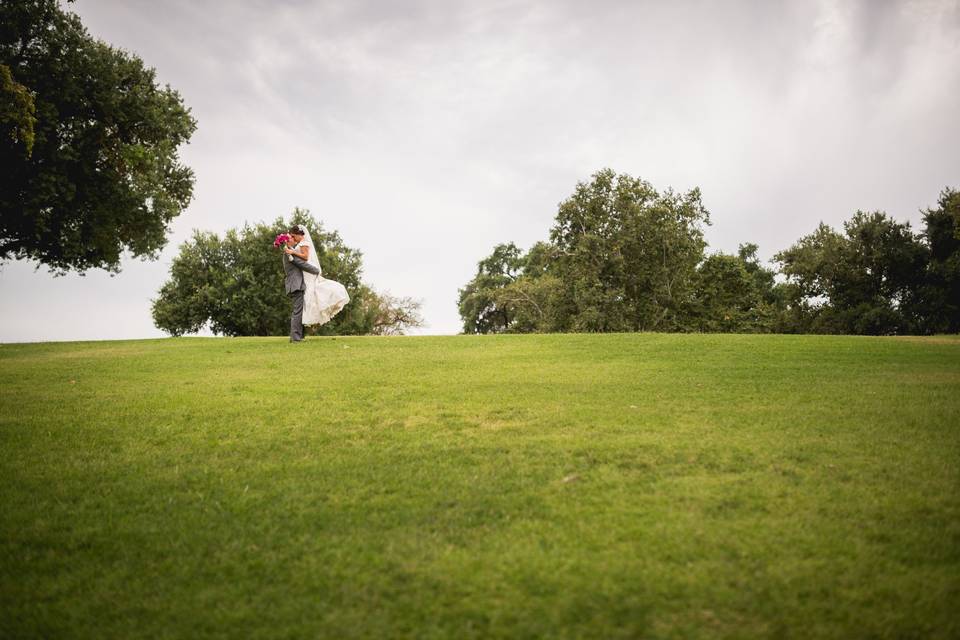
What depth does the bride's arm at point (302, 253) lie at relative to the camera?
15.9m

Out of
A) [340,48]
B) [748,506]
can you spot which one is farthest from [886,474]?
[340,48]

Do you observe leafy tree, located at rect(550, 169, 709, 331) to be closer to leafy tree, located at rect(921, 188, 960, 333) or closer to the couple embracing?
leafy tree, located at rect(921, 188, 960, 333)

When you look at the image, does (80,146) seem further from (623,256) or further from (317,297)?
(623,256)

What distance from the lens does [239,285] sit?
44625 mm

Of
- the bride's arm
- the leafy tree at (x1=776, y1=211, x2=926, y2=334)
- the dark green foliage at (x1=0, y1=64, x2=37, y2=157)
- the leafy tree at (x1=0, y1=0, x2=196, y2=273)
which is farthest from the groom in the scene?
the leafy tree at (x1=776, y1=211, x2=926, y2=334)

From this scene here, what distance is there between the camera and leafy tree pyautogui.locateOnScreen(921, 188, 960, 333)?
4238 centimetres

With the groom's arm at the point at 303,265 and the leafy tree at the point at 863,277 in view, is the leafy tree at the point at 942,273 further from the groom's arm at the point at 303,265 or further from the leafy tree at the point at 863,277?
the groom's arm at the point at 303,265

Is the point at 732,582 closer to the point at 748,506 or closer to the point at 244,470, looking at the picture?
the point at 748,506

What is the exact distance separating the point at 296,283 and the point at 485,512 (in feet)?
44.5

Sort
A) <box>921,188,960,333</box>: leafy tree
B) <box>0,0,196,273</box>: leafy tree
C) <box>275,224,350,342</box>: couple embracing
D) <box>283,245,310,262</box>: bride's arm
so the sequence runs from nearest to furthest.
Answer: <box>283,245,310,262</box>: bride's arm
<box>275,224,350,342</box>: couple embracing
<box>0,0,196,273</box>: leafy tree
<box>921,188,960,333</box>: leafy tree

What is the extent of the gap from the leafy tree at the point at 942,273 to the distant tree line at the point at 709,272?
83 millimetres

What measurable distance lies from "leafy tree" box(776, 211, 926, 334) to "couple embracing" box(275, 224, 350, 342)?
148ft

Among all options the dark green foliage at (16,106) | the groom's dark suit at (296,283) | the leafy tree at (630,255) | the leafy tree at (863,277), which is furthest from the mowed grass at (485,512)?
the leafy tree at (863,277)

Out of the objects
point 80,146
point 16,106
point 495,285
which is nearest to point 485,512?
point 16,106
